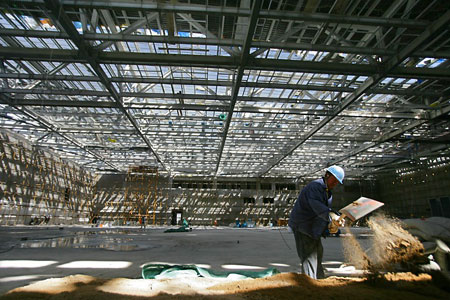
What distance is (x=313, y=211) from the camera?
4102 millimetres

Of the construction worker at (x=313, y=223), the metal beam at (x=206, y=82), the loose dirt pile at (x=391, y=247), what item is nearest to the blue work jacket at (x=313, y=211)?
the construction worker at (x=313, y=223)

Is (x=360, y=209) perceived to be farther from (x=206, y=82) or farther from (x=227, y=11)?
(x=206, y=82)

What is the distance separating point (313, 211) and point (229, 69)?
984 centimetres

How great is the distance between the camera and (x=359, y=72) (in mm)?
11781

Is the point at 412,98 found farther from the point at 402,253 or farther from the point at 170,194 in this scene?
the point at 170,194

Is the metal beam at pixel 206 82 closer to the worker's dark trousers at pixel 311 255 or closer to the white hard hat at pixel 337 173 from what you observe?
the white hard hat at pixel 337 173

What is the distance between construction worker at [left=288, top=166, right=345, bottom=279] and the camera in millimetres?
4016

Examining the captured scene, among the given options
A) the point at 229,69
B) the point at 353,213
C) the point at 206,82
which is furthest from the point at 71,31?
the point at 353,213

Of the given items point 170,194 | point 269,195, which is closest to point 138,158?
point 170,194

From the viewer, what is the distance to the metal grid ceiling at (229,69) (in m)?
9.45

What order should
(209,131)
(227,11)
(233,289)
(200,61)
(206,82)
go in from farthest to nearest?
(209,131)
(206,82)
(200,61)
(227,11)
(233,289)

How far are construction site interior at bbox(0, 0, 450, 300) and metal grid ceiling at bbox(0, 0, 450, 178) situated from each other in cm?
8

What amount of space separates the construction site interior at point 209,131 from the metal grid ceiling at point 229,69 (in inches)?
3.2

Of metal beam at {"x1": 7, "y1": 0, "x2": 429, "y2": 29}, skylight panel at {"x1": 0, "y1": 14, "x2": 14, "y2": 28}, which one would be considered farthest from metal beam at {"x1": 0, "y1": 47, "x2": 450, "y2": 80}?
metal beam at {"x1": 7, "y1": 0, "x2": 429, "y2": 29}
